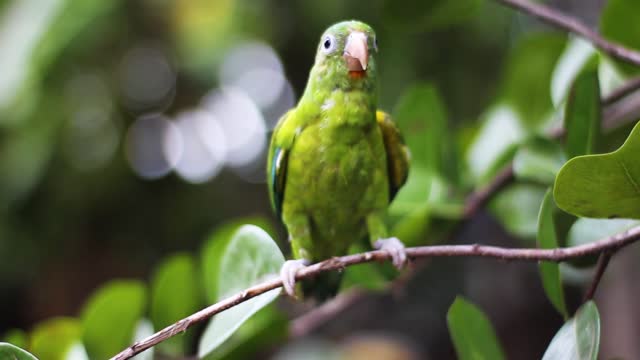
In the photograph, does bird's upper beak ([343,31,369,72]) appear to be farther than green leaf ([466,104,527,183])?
No

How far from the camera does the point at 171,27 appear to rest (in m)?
1.93

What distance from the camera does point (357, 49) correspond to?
2.17 feet

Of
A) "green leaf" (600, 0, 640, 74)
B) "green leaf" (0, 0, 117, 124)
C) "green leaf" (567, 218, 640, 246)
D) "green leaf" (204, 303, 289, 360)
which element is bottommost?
"green leaf" (204, 303, 289, 360)

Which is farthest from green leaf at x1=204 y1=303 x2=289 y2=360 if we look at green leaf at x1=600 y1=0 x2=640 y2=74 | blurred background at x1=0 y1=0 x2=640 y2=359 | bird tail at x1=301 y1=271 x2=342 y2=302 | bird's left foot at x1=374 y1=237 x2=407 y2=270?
blurred background at x1=0 y1=0 x2=640 y2=359

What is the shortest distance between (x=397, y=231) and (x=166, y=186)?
146cm

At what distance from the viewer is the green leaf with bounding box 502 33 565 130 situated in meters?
0.94

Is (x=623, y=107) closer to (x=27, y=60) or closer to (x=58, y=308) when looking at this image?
(x=27, y=60)

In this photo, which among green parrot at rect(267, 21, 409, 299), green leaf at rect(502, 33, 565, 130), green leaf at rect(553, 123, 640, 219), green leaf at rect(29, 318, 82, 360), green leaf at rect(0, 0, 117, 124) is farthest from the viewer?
green leaf at rect(0, 0, 117, 124)

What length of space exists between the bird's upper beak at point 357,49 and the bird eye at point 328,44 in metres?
0.02

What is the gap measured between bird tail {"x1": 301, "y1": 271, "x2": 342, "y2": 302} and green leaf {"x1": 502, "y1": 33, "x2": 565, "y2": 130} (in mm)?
359

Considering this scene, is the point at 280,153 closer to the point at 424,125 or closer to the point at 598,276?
the point at 424,125

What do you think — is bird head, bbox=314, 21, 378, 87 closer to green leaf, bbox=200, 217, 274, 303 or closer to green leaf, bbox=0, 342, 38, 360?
green leaf, bbox=200, 217, 274, 303

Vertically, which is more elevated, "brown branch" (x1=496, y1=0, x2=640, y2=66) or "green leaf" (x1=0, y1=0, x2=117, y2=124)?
"green leaf" (x1=0, y1=0, x2=117, y2=124)

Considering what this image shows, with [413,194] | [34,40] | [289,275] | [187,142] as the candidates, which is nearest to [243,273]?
[289,275]
